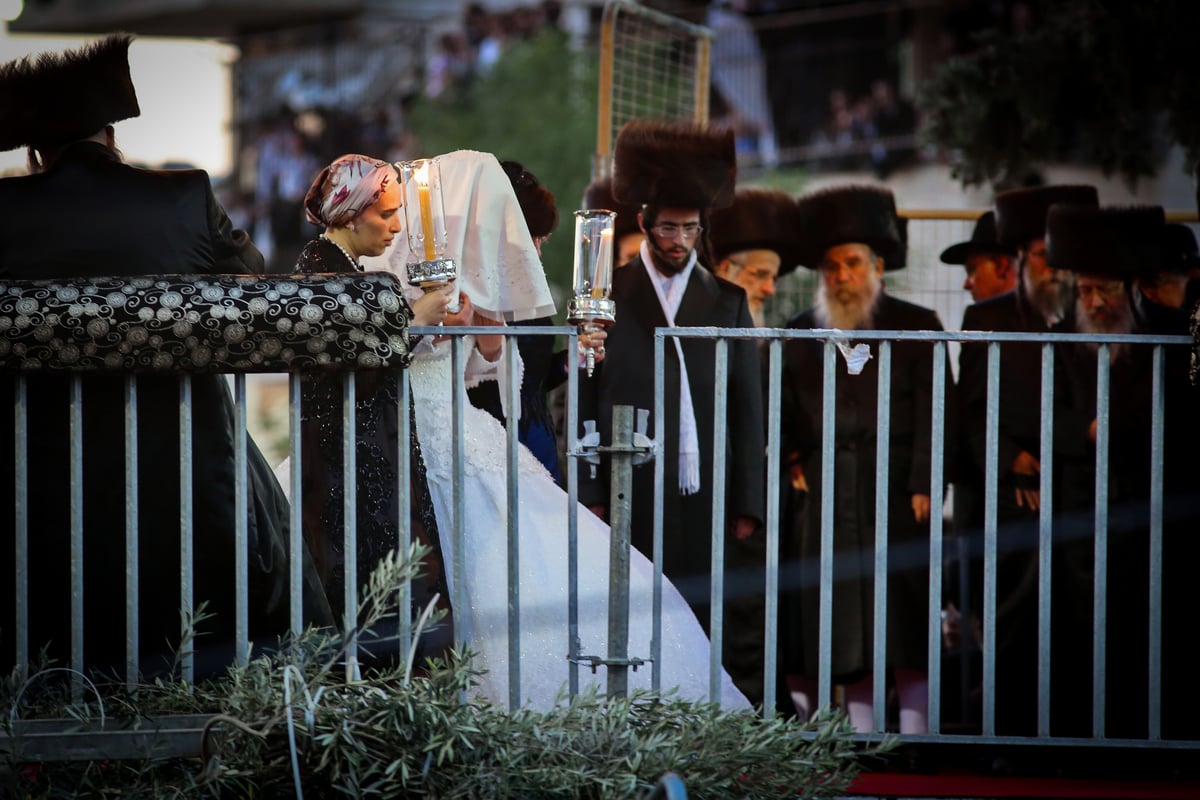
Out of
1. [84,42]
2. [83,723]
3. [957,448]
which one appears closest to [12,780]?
[83,723]

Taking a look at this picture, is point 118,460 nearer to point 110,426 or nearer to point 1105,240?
point 110,426

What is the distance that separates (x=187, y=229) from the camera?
4.42 metres

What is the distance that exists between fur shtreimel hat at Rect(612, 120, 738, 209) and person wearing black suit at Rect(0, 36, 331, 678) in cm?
184

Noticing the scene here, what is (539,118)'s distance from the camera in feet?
75.7

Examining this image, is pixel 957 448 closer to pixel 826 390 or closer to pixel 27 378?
pixel 826 390

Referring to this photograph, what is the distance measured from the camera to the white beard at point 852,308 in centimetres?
650

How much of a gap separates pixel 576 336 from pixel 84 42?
148 centimetres

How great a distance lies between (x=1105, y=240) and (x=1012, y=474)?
0.90 metres

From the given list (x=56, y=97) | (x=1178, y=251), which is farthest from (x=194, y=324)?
(x=1178, y=251)

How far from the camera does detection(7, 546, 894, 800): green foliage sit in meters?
3.39

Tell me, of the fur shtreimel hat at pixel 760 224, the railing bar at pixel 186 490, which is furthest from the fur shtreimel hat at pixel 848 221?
the railing bar at pixel 186 490

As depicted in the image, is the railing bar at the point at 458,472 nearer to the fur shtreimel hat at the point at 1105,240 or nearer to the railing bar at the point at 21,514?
the railing bar at the point at 21,514

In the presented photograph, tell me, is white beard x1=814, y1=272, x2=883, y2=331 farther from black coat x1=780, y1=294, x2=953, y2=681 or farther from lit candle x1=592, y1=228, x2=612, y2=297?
lit candle x1=592, y1=228, x2=612, y2=297

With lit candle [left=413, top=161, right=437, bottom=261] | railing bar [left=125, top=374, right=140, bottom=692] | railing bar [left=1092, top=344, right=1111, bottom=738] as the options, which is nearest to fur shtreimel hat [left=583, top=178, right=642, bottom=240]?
lit candle [left=413, top=161, right=437, bottom=261]
